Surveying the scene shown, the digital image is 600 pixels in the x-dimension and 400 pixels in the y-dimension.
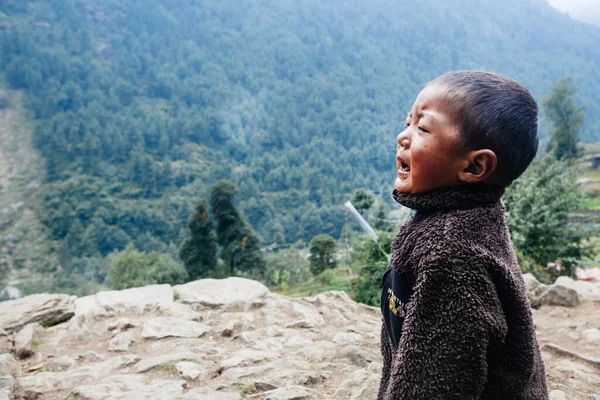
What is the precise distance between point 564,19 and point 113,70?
124163 millimetres

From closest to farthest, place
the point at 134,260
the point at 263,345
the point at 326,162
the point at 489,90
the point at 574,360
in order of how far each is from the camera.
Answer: the point at 489,90
the point at 574,360
the point at 263,345
the point at 134,260
the point at 326,162

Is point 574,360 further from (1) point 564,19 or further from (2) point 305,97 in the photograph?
(1) point 564,19

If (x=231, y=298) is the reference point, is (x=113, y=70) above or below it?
above

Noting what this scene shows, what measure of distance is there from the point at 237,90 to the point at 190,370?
97667 mm

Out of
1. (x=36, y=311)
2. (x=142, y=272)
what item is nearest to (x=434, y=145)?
(x=36, y=311)

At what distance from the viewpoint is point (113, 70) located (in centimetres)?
9438

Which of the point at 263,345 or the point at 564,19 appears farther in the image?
the point at 564,19

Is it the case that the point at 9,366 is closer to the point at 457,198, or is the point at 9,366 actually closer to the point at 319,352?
the point at 319,352

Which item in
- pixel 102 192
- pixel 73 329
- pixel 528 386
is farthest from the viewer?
pixel 102 192

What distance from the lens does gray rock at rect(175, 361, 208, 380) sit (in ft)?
9.41

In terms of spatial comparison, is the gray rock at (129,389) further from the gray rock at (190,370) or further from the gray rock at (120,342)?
the gray rock at (120,342)

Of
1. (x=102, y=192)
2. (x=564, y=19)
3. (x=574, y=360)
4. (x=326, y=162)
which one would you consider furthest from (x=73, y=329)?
(x=564, y=19)

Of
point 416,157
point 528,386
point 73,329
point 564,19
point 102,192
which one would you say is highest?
point 564,19

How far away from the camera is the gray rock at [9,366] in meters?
3.02
